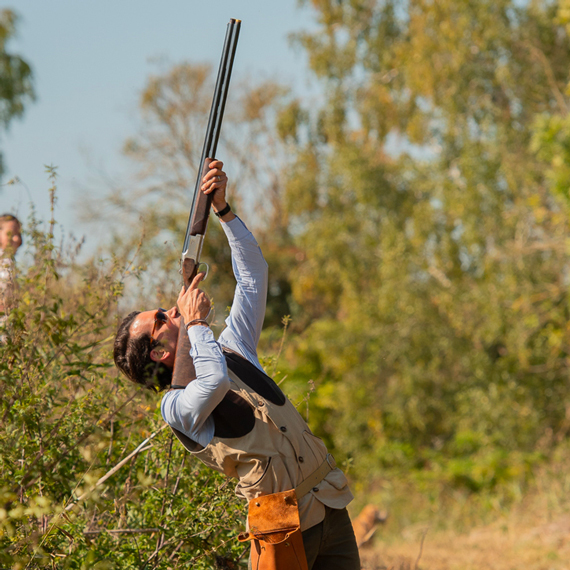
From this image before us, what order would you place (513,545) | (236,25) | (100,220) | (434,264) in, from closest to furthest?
(236,25) < (513,545) < (434,264) < (100,220)

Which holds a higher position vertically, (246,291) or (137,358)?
(246,291)

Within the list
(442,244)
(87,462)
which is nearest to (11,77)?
(442,244)

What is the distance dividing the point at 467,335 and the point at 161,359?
9393 millimetres

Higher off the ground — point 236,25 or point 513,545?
point 236,25

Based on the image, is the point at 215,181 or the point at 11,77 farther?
the point at 11,77

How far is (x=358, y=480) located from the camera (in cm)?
1226

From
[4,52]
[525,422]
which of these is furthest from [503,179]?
[4,52]

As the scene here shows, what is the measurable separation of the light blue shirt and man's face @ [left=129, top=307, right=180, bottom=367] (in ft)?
0.76

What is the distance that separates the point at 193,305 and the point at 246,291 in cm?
45

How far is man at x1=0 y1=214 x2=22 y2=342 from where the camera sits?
283 cm

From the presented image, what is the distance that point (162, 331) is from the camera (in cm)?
252

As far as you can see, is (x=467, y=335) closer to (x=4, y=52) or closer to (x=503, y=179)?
(x=503, y=179)

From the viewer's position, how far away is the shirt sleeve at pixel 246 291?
8.96ft

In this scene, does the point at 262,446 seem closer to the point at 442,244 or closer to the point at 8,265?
the point at 8,265
